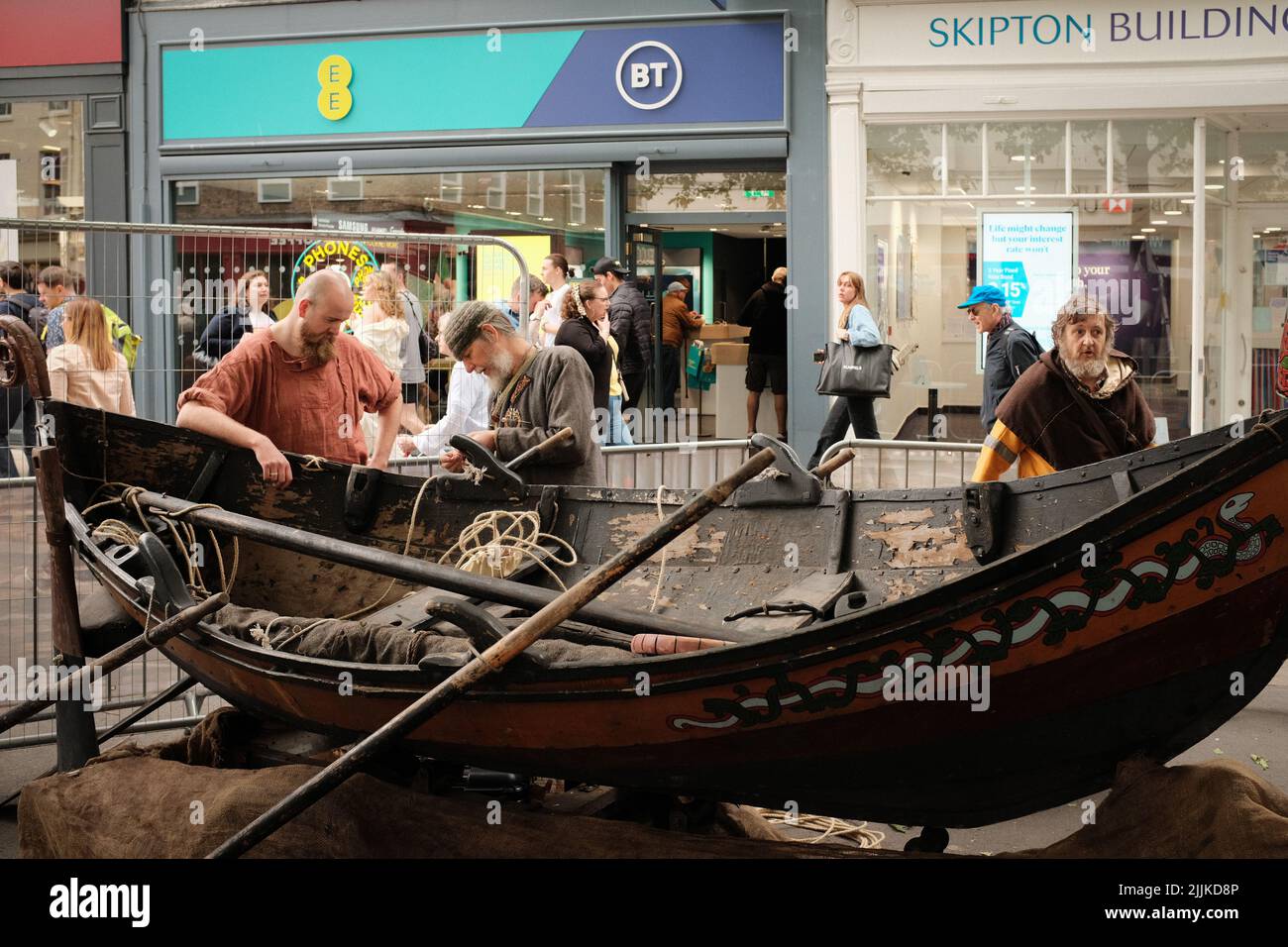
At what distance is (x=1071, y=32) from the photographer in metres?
13.5

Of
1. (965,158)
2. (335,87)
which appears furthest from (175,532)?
(335,87)

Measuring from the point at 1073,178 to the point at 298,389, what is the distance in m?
9.16

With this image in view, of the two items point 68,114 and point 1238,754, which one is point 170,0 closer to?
point 68,114

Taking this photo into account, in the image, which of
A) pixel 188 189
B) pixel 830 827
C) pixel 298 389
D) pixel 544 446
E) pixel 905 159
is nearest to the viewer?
pixel 830 827

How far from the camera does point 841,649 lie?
426cm

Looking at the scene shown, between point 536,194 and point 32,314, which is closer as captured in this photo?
point 32,314

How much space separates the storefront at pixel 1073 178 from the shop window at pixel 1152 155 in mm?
18

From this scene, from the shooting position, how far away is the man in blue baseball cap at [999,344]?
979 centimetres

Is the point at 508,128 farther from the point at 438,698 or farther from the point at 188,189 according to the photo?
the point at 438,698

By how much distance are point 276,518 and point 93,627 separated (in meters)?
1.09

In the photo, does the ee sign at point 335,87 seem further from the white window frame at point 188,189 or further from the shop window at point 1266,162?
the shop window at point 1266,162

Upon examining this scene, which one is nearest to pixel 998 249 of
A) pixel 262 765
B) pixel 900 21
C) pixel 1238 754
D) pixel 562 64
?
pixel 900 21

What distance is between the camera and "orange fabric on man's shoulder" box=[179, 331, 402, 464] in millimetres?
6715

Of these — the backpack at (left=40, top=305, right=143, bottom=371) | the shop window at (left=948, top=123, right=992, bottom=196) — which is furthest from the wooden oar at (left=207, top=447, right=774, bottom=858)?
the shop window at (left=948, top=123, right=992, bottom=196)
